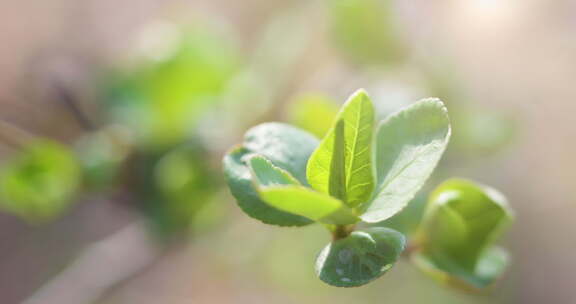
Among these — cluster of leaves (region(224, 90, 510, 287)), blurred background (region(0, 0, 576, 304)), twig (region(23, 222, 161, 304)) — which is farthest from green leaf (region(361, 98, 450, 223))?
twig (region(23, 222, 161, 304))

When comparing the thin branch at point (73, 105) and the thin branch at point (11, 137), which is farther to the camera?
the thin branch at point (73, 105)

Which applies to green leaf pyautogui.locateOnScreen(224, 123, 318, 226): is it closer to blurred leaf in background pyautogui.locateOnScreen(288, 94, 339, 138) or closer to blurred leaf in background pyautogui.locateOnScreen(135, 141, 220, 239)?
blurred leaf in background pyautogui.locateOnScreen(288, 94, 339, 138)

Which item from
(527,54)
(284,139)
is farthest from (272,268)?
(284,139)

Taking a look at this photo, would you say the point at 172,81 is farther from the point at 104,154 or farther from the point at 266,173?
the point at 266,173

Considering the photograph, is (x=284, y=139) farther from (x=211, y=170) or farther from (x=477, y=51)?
Result: (x=477, y=51)

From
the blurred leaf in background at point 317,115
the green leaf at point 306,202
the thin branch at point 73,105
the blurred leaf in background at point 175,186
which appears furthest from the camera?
the thin branch at point 73,105

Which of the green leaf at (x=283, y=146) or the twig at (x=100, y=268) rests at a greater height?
the green leaf at (x=283, y=146)

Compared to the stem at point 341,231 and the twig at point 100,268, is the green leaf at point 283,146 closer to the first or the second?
the stem at point 341,231

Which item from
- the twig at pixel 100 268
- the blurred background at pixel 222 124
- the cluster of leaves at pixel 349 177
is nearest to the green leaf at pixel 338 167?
the cluster of leaves at pixel 349 177
